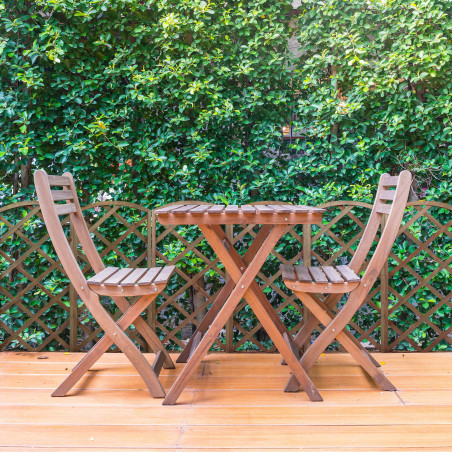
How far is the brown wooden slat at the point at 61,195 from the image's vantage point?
2.33 metres

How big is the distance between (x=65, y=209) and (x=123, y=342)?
2.62 ft

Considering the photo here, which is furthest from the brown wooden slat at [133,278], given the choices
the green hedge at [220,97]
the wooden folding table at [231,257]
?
the green hedge at [220,97]

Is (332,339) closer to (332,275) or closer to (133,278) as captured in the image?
(332,275)

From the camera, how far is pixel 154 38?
330cm

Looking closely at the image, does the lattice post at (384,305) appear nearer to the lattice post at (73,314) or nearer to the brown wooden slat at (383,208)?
the brown wooden slat at (383,208)

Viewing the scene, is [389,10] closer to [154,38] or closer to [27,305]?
[154,38]

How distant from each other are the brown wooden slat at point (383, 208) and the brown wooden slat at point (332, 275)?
17.0 inches

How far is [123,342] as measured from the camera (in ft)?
7.33

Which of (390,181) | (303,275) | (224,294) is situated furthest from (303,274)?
(390,181)

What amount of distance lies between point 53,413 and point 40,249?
1.27m

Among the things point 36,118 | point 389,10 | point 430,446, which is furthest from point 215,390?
point 389,10

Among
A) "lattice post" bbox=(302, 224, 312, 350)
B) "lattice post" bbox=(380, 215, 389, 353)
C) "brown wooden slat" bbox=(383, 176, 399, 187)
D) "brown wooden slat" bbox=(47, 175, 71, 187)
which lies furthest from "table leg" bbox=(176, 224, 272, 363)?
"brown wooden slat" bbox=(47, 175, 71, 187)

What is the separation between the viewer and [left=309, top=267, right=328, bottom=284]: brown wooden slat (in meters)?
2.21

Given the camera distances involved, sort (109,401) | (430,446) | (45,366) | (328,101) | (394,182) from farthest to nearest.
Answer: (328,101) → (45,366) → (394,182) → (109,401) → (430,446)
